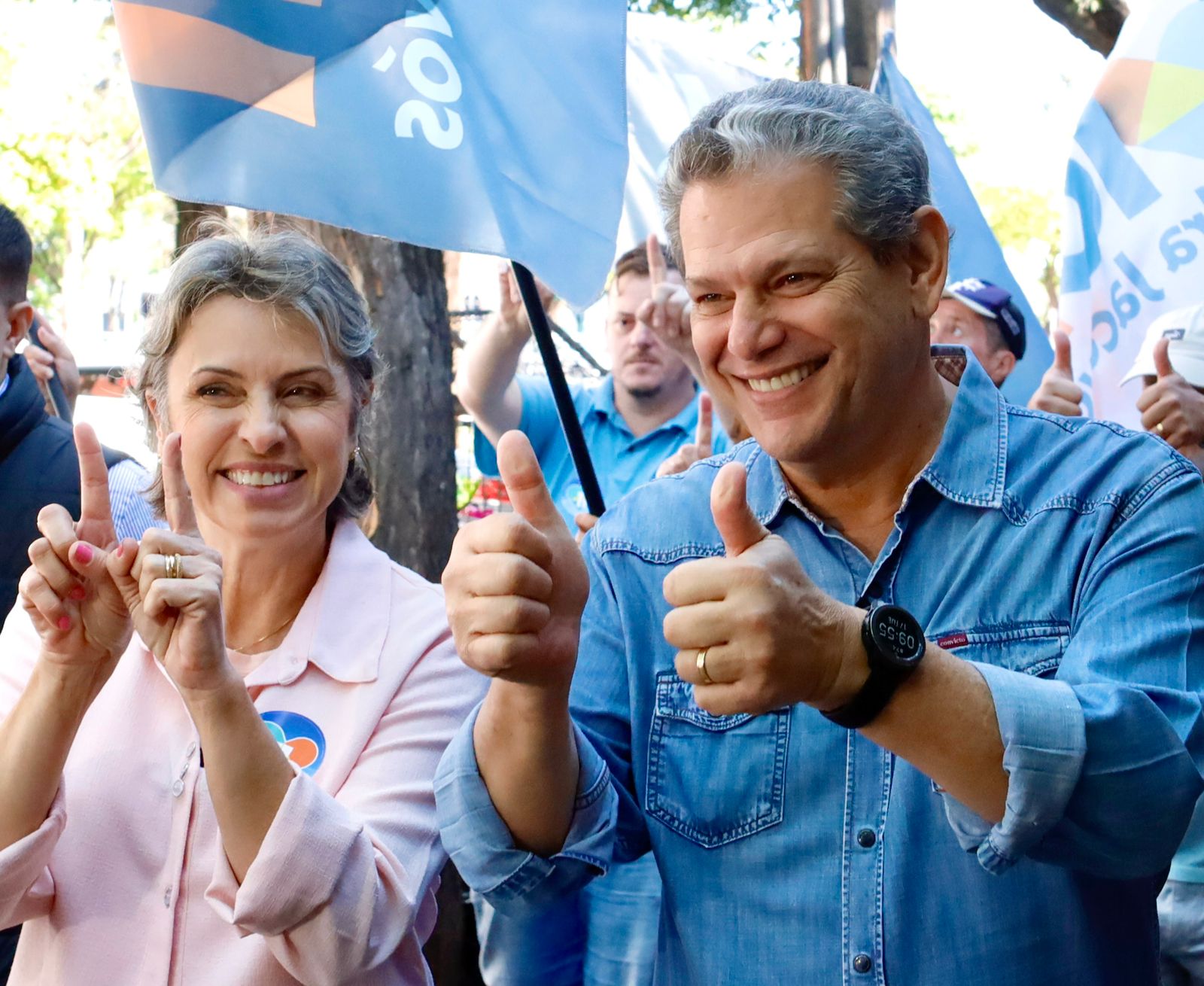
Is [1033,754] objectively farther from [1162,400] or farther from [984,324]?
[984,324]

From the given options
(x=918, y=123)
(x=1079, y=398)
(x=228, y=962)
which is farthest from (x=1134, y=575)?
(x=918, y=123)

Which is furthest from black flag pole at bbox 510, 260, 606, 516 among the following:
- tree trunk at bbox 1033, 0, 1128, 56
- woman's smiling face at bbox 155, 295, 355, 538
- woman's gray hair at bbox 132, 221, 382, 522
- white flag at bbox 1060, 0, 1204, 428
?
tree trunk at bbox 1033, 0, 1128, 56

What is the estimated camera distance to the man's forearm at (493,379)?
13.4 ft

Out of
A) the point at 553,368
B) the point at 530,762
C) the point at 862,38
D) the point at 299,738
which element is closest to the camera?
the point at 530,762

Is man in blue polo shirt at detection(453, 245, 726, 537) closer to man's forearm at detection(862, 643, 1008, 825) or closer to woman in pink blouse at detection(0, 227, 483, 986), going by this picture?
woman in pink blouse at detection(0, 227, 483, 986)

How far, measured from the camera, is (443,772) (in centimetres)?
185

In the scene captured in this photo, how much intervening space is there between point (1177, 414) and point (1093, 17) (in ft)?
16.7

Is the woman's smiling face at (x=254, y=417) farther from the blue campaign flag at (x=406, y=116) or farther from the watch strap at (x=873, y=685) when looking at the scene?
the watch strap at (x=873, y=685)

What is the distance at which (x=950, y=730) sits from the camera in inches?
61.2

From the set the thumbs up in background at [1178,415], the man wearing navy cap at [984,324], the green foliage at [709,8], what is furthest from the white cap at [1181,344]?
the green foliage at [709,8]

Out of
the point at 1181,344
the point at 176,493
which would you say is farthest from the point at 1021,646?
the point at 1181,344

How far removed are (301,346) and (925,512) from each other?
1.22 m

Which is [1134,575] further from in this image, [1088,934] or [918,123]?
[918,123]

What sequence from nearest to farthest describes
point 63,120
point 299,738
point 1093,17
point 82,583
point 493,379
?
1. point 82,583
2. point 299,738
3. point 493,379
4. point 1093,17
5. point 63,120
